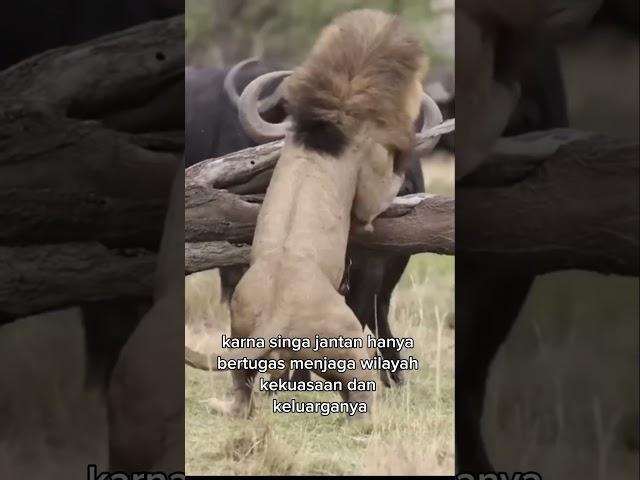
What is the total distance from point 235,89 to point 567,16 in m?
1.31

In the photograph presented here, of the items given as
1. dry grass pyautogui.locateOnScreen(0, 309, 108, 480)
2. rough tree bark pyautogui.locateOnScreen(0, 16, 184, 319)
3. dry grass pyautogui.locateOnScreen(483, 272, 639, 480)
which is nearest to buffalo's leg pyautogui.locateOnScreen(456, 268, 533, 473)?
dry grass pyautogui.locateOnScreen(483, 272, 639, 480)

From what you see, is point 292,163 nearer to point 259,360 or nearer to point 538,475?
point 259,360

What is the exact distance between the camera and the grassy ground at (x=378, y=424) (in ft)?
11.3

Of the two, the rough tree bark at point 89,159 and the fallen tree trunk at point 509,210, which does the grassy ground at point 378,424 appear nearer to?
the fallen tree trunk at point 509,210

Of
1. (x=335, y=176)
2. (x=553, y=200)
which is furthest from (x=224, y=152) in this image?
(x=553, y=200)

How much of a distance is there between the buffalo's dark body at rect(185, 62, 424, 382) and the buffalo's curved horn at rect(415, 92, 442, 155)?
78 mm

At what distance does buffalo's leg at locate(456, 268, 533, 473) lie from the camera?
351 cm

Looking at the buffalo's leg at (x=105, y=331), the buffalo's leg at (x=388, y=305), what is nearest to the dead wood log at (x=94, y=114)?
the buffalo's leg at (x=105, y=331)

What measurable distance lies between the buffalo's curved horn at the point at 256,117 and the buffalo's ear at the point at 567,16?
1.04m

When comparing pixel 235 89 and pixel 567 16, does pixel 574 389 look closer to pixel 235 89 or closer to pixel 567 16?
pixel 567 16

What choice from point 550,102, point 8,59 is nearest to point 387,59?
point 550,102

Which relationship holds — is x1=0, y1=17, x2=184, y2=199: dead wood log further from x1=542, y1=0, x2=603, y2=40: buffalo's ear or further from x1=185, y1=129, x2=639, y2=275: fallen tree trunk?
x1=542, y1=0, x2=603, y2=40: buffalo's ear

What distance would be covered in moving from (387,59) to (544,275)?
1.04 m

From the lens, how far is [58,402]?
140 inches
